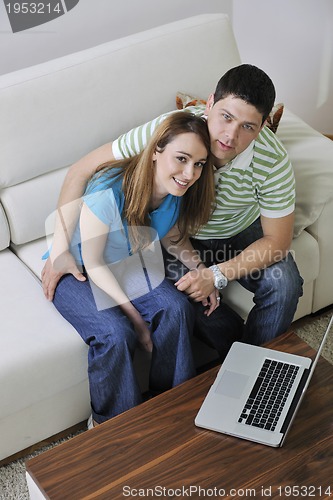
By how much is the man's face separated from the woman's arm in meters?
0.36

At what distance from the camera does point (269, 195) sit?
2.05m

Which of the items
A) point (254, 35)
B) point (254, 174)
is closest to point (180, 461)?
point (254, 174)

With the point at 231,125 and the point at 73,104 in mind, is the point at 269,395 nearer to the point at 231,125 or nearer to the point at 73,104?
the point at 231,125

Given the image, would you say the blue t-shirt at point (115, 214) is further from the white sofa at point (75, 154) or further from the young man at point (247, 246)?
the white sofa at point (75, 154)

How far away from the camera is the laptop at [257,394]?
165 cm

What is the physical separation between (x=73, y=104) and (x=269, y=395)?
1030mm

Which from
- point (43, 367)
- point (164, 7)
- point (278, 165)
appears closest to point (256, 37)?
point (164, 7)

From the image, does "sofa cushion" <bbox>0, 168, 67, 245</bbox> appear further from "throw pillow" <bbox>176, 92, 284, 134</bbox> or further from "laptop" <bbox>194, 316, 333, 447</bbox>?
"laptop" <bbox>194, 316, 333, 447</bbox>

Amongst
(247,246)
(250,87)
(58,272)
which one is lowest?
(247,246)

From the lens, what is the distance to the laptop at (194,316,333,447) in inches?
65.1

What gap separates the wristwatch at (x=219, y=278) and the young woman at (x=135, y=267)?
0.39ft

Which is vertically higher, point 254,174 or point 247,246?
point 254,174

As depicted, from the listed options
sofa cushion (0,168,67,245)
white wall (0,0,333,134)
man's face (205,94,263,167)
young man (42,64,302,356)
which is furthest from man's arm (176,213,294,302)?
white wall (0,0,333,134)

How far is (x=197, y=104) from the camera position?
2.30 metres
